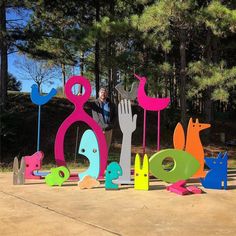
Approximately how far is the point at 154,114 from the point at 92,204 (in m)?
17.8

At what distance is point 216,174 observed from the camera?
793cm

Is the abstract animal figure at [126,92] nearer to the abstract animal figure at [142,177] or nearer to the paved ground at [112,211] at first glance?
the abstract animal figure at [142,177]

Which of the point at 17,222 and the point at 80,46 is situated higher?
the point at 80,46

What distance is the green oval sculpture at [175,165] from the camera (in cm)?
816

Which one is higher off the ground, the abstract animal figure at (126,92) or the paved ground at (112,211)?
the abstract animal figure at (126,92)

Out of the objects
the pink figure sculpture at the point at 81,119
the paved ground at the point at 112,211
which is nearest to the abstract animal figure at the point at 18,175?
the paved ground at the point at 112,211

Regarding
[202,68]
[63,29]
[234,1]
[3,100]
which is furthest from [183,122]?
[3,100]

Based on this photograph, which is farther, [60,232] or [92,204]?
[92,204]

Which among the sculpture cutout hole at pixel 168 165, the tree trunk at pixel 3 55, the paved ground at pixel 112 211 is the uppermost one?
the tree trunk at pixel 3 55

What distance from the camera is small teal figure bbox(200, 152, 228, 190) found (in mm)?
7887

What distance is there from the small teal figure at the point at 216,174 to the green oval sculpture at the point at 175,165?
0.41 metres

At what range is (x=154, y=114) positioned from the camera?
79.2 ft

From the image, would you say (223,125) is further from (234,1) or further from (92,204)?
(92,204)

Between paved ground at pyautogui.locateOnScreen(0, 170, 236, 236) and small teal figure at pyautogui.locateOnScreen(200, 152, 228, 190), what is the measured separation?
0.79 feet
